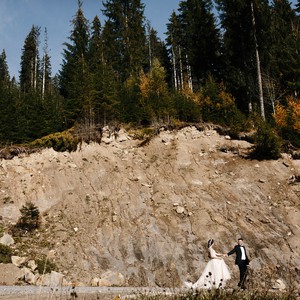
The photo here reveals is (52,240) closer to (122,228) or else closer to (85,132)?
(122,228)

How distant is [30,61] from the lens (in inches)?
1877

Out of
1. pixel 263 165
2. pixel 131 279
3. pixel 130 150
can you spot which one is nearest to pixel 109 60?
pixel 130 150

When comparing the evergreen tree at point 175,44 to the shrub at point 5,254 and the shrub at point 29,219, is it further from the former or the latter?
the shrub at point 5,254

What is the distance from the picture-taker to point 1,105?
25797 millimetres

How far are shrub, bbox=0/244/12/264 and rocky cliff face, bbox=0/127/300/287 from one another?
3.45 ft

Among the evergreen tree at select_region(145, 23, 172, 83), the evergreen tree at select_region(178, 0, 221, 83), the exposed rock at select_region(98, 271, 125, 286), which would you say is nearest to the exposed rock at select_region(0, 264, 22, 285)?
the exposed rock at select_region(98, 271, 125, 286)

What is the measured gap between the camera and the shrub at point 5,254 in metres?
12.6

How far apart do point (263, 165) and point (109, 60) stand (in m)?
25.2

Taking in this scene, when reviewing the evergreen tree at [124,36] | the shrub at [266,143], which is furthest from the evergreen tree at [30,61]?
the shrub at [266,143]

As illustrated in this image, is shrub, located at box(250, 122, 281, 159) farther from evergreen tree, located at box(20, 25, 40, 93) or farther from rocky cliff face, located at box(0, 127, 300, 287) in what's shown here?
evergreen tree, located at box(20, 25, 40, 93)

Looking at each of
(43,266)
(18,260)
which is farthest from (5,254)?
(43,266)

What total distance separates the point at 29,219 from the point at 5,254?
10.9 feet

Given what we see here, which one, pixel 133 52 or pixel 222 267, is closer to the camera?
pixel 222 267

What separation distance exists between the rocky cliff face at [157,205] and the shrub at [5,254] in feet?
3.45
